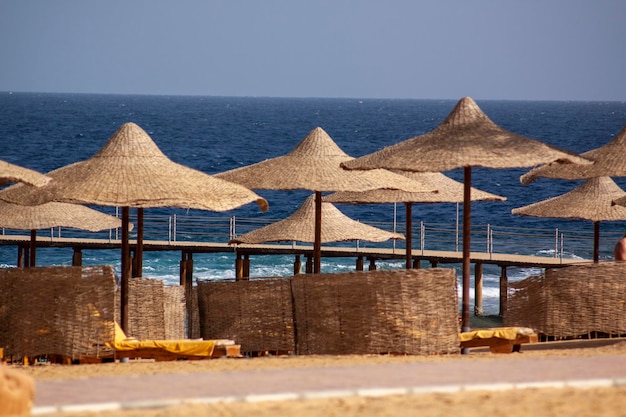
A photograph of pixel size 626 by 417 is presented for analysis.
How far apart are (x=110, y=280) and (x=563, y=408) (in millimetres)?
5709

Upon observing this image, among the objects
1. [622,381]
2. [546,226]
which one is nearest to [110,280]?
[622,381]

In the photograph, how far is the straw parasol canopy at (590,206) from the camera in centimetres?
2211

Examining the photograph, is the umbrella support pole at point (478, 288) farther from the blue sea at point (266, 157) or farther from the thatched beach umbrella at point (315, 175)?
the thatched beach umbrella at point (315, 175)

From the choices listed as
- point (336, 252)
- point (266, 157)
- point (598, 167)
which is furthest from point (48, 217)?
point (266, 157)

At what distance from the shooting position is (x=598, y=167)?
17.3 meters

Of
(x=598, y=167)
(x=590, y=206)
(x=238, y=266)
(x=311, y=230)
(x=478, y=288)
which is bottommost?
(x=478, y=288)

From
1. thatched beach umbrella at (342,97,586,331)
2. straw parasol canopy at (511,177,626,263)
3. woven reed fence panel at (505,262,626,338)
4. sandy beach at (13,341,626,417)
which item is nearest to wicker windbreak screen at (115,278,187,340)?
thatched beach umbrella at (342,97,586,331)

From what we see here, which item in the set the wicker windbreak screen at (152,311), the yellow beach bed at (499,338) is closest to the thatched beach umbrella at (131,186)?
the wicker windbreak screen at (152,311)

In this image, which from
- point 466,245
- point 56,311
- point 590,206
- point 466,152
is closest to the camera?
point 56,311

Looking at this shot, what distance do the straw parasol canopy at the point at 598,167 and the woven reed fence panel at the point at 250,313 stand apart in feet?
15.5

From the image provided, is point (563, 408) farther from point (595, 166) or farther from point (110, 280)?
point (595, 166)

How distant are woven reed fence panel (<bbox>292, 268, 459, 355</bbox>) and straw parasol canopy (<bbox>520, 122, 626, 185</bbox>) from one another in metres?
3.97

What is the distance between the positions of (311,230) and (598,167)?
6342mm

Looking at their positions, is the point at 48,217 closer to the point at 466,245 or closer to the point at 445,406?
the point at 466,245
